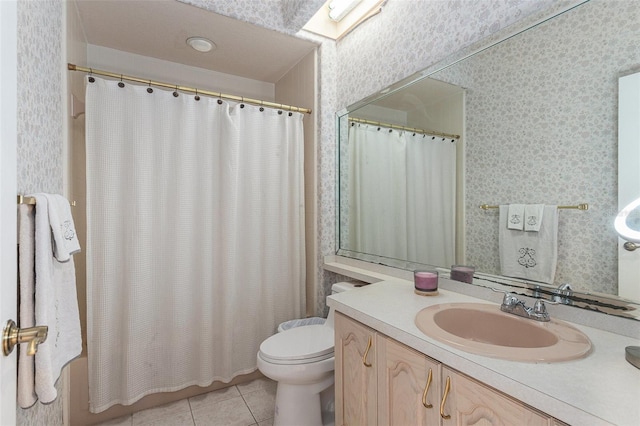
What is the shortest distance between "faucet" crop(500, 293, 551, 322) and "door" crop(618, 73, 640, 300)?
22cm

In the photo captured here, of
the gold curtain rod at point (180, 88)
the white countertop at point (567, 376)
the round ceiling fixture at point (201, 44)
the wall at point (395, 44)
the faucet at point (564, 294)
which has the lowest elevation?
the white countertop at point (567, 376)

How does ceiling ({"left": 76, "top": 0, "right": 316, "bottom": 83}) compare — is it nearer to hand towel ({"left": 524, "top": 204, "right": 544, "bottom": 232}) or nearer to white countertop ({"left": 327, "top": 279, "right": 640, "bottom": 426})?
hand towel ({"left": 524, "top": 204, "right": 544, "bottom": 232})

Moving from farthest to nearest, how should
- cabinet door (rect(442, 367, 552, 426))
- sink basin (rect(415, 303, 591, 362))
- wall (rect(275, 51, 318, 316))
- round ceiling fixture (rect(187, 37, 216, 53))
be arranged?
1. wall (rect(275, 51, 318, 316))
2. round ceiling fixture (rect(187, 37, 216, 53))
3. sink basin (rect(415, 303, 591, 362))
4. cabinet door (rect(442, 367, 552, 426))

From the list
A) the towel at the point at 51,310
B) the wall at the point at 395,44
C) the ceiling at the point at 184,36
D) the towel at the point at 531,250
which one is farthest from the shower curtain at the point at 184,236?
the towel at the point at 531,250

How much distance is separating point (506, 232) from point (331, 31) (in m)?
1.80

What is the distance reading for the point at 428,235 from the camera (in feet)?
5.40

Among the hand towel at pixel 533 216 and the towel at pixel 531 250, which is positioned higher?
the hand towel at pixel 533 216

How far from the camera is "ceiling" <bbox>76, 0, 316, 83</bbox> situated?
1.72m

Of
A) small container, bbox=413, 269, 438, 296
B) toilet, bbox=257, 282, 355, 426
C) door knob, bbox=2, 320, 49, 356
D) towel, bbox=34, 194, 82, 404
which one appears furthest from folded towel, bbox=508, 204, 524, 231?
towel, bbox=34, 194, 82, 404

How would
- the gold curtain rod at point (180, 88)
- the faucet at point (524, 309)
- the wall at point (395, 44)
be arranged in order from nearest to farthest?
the faucet at point (524, 309), the wall at point (395, 44), the gold curtain rod at point (180, 88)

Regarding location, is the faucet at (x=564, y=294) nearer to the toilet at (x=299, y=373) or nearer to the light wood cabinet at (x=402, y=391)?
the light wood cabinet at (x=402, y=391)

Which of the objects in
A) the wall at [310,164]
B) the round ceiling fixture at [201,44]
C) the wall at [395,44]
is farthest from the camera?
the wall at [310,164]

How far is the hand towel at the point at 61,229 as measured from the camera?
930mm

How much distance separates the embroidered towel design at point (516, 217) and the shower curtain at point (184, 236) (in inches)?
53.4
